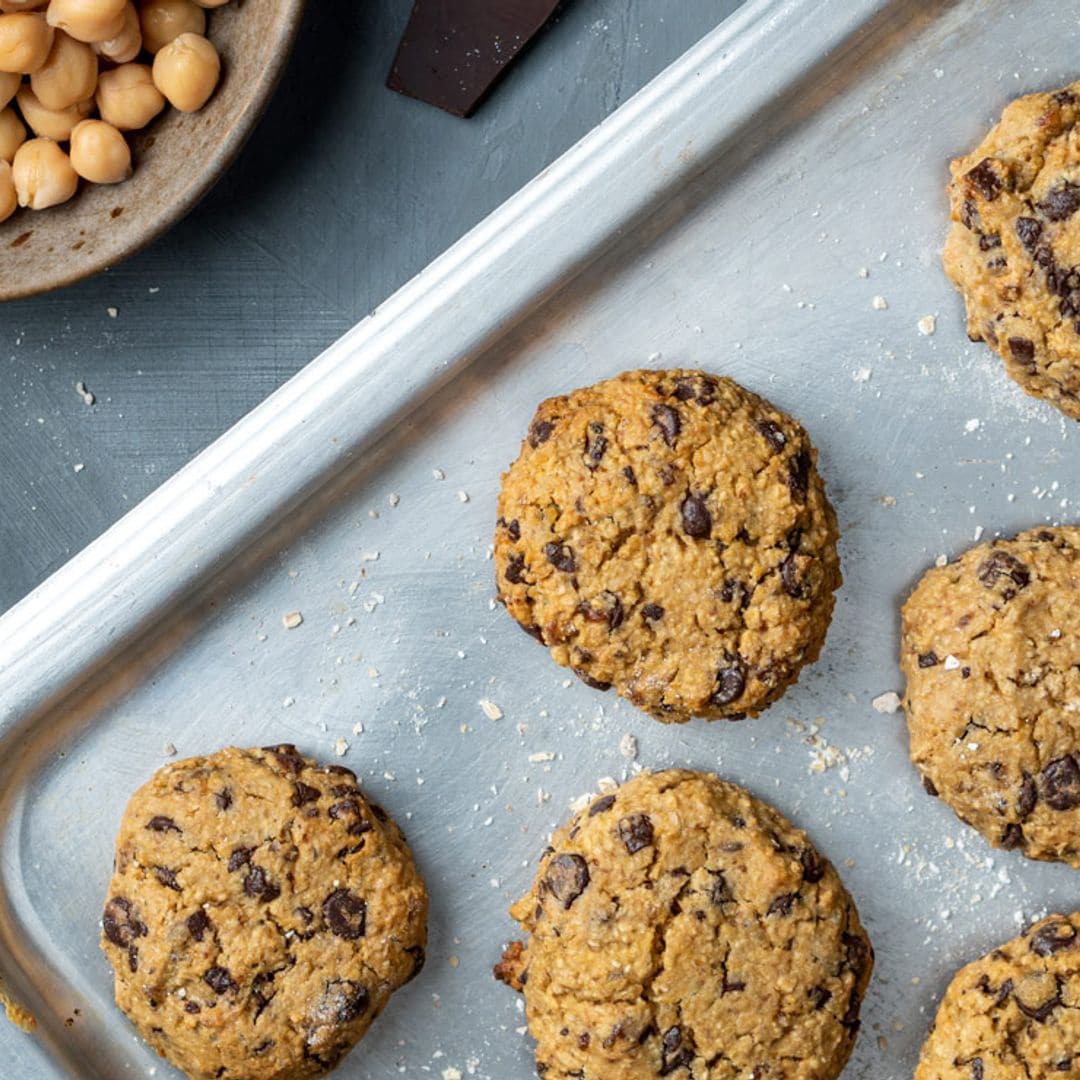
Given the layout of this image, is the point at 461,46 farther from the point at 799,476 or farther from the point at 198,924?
the point at 198,924

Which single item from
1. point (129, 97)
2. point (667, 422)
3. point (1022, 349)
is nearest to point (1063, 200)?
point (1022, 349)

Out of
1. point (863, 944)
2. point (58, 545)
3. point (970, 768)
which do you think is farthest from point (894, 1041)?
point (58, 545)

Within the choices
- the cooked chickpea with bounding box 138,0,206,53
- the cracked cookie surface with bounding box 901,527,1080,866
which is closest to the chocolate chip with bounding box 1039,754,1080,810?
the cracked cookie surface with bounding box 901,527,1080,866

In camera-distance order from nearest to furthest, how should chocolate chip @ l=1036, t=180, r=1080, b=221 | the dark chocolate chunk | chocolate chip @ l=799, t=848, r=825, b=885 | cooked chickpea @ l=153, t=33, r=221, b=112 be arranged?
chocolate chip @ l=1036, t=180, r=1080, b=221 < chocolate chip @ l=799, t=848, r=825, b=885 < cooked chickpea @ l=153, t=33, r=221, b=112 < the dark chocolate chunk

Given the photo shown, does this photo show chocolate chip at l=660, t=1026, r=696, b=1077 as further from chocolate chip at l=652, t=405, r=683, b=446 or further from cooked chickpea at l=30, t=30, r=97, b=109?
cooked chickpea at l=30, t=30, r=97, b=109

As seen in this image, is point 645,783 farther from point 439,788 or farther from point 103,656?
point 103,656
